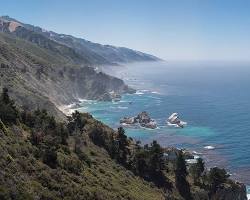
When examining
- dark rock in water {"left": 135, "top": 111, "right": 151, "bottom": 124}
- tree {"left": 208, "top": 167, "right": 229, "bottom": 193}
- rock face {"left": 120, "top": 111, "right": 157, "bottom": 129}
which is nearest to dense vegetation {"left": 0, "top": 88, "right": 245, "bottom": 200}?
tree {"left": 208, "top": 167, "right": 229, "bottom": 193}

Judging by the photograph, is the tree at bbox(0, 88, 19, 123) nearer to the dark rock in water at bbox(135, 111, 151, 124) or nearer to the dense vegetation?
the dense vegetation

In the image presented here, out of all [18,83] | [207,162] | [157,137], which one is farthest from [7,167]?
[18,83]

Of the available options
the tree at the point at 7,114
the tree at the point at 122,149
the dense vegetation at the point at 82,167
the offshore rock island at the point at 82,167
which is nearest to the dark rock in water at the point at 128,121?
the offshore rock island at the point at 82,167

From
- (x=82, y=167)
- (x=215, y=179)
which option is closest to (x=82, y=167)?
(x=82, y=167)

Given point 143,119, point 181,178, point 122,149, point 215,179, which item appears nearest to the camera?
point 181,178

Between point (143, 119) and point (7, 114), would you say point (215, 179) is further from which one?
point (143, 119)

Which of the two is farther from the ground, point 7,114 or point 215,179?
point 7,114

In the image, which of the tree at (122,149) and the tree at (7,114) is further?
the tree at (122,149)

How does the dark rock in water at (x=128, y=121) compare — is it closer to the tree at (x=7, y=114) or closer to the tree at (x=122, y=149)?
the tree at (x=122, y=149)

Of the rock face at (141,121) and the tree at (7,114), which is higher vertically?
the tree at (7,114)

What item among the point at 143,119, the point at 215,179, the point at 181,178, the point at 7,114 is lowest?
the point at 143,119
